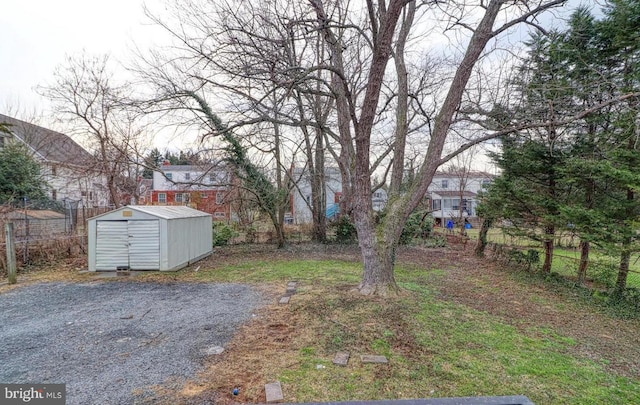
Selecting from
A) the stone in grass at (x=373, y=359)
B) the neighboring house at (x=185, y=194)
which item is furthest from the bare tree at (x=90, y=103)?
the stone in grass at (x=373, y=359)

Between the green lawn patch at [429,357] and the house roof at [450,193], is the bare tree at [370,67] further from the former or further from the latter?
the house roof at [450,193]

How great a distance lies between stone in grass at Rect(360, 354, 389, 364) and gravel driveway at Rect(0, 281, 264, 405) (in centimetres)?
161

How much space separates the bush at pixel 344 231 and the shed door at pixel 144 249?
735cm

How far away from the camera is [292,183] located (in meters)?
12.5

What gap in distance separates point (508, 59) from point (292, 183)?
8010 mm

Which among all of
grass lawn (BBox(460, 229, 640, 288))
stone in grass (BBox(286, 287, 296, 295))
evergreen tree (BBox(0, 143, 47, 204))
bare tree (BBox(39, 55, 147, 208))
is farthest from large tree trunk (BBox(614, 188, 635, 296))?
evergreen tree (BBox(0, 143, 47, 204))

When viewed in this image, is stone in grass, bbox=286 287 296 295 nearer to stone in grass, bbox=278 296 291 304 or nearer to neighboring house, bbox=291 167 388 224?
stone in grass, bbox=278 296 291 304

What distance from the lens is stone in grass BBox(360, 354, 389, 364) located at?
3.19 metres

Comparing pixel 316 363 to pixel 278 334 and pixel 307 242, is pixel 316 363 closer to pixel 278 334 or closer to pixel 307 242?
pixel 278 334

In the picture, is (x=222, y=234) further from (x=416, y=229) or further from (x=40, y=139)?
(x=40, y=139)

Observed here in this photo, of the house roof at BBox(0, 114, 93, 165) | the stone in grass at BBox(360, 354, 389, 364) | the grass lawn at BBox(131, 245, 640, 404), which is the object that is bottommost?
the grass lawn at BBox(131, 245, 640, 404)

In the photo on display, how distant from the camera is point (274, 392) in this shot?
261cm

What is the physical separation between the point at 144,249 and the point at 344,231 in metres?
7.67

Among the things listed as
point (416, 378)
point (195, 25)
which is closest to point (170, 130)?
point (195, 25)
